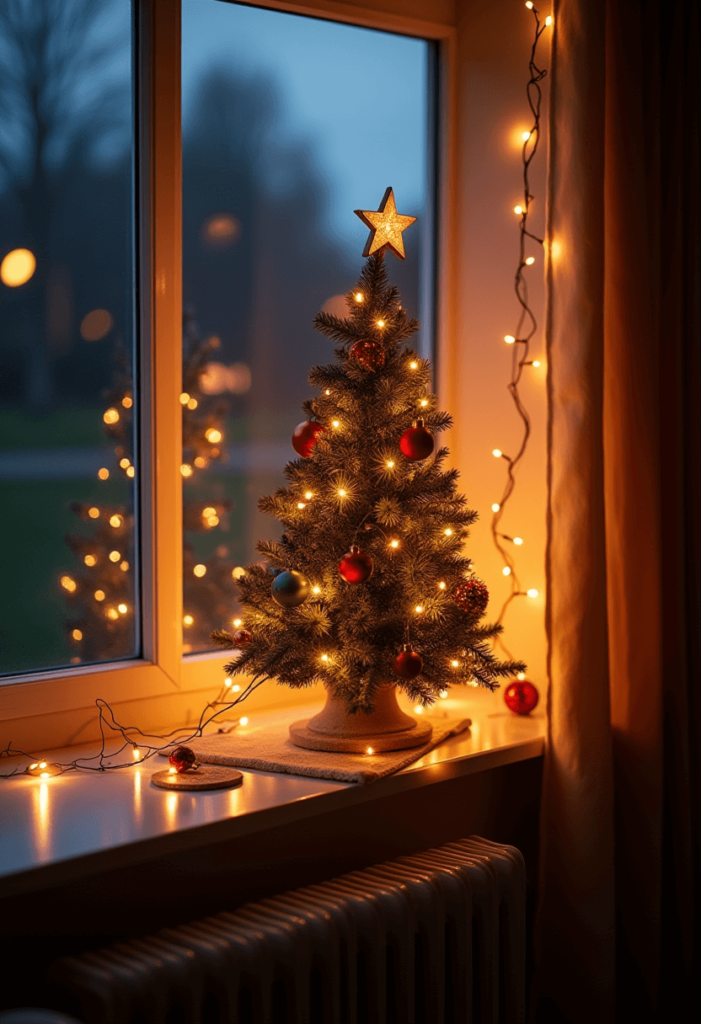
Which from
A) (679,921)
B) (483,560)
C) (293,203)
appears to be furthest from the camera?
(483,560)

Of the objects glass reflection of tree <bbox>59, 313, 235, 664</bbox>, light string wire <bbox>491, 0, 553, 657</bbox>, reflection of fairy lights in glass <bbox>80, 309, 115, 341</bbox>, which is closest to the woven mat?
glass reflection of tree <bbox>59, 313, 235, 664</bbox>

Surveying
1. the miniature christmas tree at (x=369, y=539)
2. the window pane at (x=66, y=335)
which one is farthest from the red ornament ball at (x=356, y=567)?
the window pane at (x=66, y=335)

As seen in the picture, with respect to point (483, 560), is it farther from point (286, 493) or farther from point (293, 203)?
point (293, 203)

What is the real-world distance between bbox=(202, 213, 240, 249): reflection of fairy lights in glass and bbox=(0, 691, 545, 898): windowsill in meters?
1.03

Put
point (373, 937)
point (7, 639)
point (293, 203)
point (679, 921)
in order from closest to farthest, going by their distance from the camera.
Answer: point (373, 937), point (7, 639), point (679, 921), point (293, 203)

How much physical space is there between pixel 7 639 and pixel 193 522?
1.45 ft


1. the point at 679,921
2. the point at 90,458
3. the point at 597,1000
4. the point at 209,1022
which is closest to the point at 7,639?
the point at 90,458

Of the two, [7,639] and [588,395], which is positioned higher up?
[588,395]

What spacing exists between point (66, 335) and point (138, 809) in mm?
866

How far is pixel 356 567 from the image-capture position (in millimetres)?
1716

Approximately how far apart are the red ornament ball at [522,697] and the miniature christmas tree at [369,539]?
13.4 inches

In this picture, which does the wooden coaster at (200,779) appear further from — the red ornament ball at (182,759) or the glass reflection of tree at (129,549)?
the glass reflection of tree at (129,549)

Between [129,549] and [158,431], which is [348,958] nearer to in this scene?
[129,549]

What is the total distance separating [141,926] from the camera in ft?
5.40
